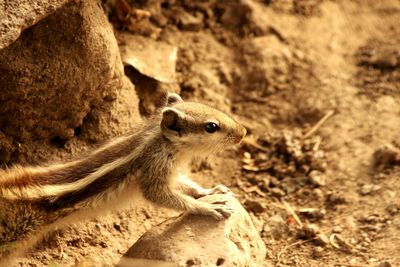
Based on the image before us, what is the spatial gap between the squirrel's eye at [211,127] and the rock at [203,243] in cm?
57

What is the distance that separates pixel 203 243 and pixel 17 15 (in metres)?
2.03

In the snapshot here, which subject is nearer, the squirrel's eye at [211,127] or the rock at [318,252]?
the squirrel's eye at [211,127]

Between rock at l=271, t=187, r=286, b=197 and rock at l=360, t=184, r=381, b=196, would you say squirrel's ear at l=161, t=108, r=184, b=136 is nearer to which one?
rock at l=271, t=187, r=286, b=197

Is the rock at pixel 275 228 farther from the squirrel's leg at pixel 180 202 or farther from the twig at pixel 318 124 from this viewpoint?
the twig at pixel 318 124

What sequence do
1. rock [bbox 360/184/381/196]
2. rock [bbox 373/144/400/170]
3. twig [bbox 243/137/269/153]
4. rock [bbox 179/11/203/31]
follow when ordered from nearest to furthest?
rock [bbox 360/184/381/196] → rock [bbox 373/144/400/170] → twig [bbox 243/137/269/153] → rock [bbox 179/11/203/31]

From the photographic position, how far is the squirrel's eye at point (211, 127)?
547 cm

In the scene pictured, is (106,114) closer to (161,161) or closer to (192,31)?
(161,161)

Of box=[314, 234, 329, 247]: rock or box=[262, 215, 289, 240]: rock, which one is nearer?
box=[314, 234, 329, 247]: rock

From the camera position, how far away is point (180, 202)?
526 centimetres

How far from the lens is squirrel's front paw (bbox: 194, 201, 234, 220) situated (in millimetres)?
5047

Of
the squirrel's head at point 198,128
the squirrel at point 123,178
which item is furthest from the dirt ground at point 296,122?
the squirrel's head at point 198,128

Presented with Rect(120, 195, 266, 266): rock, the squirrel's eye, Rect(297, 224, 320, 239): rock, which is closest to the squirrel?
the squirrel's eye

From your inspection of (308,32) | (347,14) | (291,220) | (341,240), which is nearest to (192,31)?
(308,32)

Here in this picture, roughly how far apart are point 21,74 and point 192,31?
2.89 m
